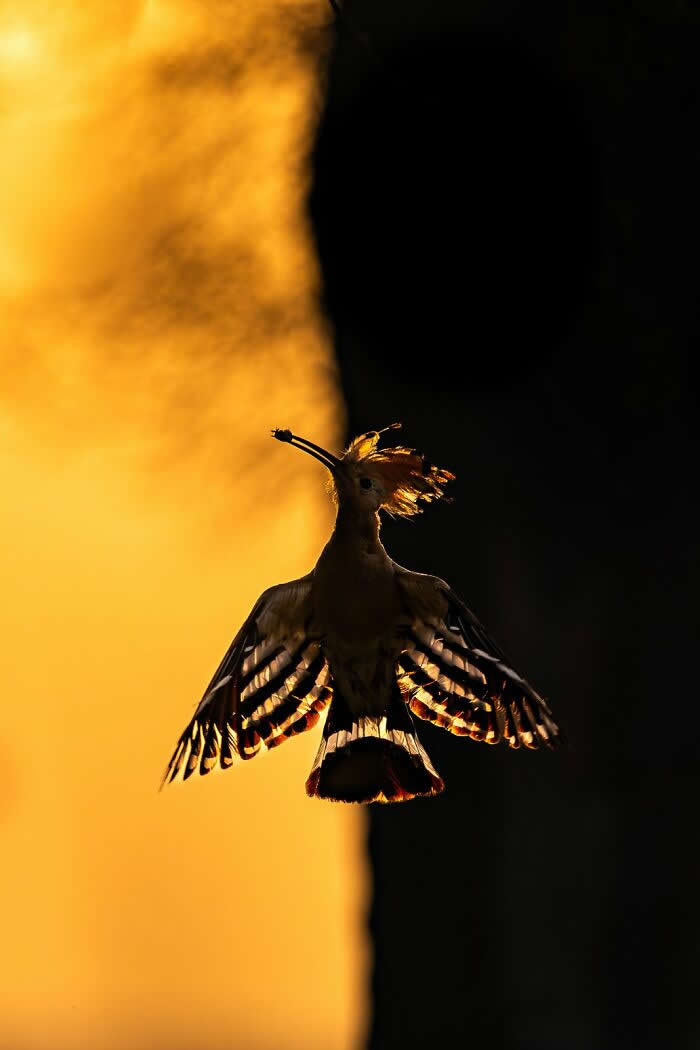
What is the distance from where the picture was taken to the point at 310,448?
1.61m

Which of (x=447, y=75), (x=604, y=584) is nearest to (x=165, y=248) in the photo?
(x=447, y=75)

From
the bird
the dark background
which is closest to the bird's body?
the bird

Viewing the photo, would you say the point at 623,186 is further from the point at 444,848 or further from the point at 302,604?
the point at 444,848

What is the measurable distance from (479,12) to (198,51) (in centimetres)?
46

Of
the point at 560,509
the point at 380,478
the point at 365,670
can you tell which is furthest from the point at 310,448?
the point at 560,509

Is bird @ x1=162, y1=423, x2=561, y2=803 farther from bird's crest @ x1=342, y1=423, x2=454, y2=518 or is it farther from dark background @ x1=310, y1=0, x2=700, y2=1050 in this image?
dark background @ x1=310, y1=0, x2=700, y2=1050

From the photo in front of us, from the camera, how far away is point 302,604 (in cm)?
176

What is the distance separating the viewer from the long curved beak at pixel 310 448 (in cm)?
148

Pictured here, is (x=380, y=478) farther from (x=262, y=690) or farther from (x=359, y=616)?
(x=262, y=690)

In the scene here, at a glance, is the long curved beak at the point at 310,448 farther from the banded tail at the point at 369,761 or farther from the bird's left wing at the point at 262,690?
the banded tail at the point at 369,761

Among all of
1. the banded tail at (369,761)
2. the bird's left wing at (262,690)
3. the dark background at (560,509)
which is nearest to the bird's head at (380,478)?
the bird's left wing at (262,690)

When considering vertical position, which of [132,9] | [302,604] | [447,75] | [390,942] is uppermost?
[132,9]

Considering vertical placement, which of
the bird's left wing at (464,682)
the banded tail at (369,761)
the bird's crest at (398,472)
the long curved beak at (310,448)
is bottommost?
the banded tail at (369,761)

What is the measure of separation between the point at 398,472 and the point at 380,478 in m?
0.02
